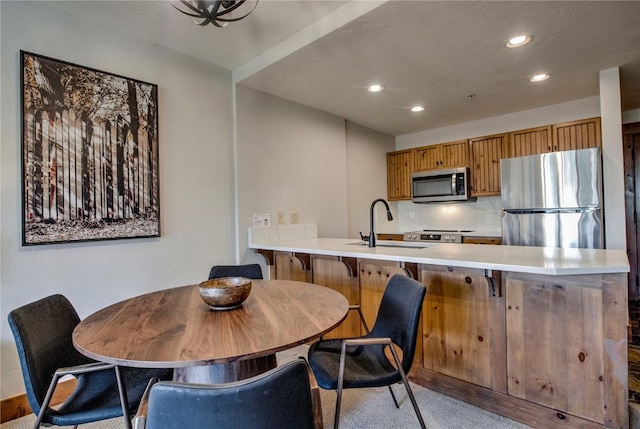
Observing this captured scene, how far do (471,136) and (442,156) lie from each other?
0.47 metres

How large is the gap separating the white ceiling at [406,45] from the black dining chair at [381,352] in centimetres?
168

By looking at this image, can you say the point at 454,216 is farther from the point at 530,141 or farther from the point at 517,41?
the point at 517,41


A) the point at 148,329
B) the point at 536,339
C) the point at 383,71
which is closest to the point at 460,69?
the point at 383,71

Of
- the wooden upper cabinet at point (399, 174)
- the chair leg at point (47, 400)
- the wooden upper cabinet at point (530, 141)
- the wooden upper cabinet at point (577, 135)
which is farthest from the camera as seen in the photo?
the wooden upper cabinet at point (399, 174)

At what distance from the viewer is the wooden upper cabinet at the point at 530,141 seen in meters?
3.71

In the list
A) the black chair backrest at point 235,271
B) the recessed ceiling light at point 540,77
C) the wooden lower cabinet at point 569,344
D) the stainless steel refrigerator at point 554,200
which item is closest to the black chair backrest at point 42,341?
the black chair backrest at point 235,271

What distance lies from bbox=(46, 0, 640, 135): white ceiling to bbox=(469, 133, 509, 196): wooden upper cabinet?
599mm

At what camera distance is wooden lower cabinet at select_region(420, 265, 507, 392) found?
189 cm

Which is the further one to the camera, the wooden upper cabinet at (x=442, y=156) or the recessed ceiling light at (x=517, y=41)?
the wooden upper cabinet at (x=442, y=156)

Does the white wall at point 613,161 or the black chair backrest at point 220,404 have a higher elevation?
the white wall at point 613,161

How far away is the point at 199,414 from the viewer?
0.74 meters

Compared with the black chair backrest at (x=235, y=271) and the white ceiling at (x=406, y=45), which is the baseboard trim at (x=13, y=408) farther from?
the white ceiling at (x=406, y=45)

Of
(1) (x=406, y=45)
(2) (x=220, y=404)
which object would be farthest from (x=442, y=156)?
(2) (x=220, y=404)

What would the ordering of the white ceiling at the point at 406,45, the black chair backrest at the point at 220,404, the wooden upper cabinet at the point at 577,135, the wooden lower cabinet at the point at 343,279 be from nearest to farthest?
the black chair backrest at the point at 220,404
the white ceiling at the point at 406,45
the wooden lower cabinet at the point at 343,279
the wooden upper cabinet at the point at 577,135
